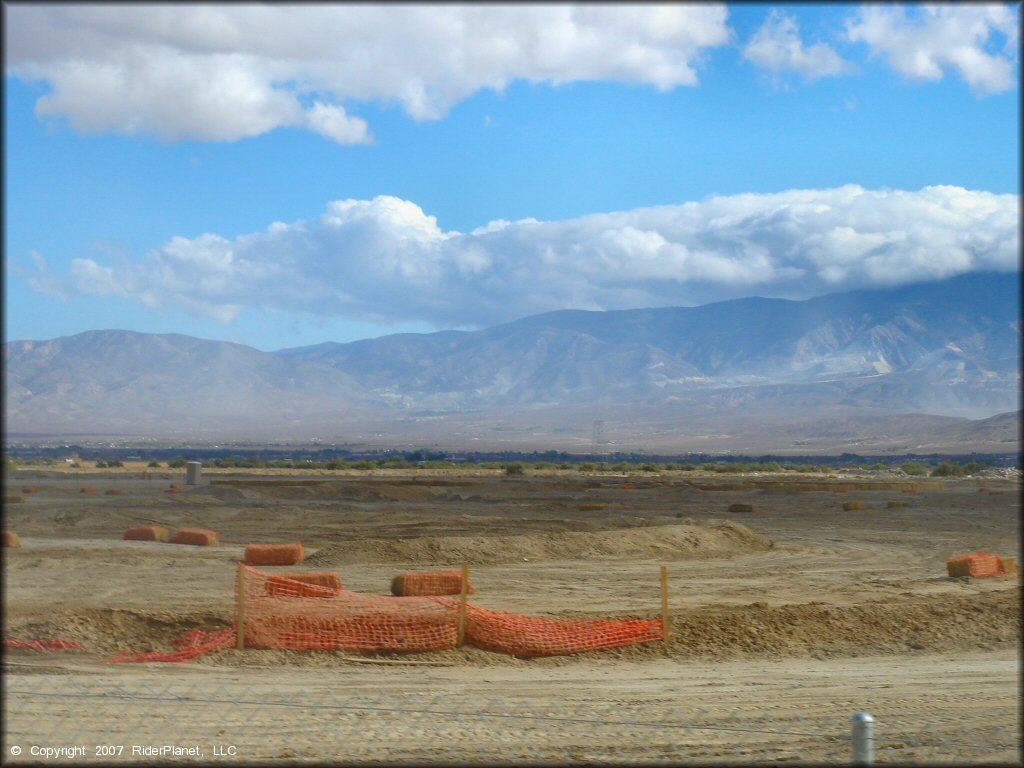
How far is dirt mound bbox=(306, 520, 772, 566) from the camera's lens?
30.1 meters

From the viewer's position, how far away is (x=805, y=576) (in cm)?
2809

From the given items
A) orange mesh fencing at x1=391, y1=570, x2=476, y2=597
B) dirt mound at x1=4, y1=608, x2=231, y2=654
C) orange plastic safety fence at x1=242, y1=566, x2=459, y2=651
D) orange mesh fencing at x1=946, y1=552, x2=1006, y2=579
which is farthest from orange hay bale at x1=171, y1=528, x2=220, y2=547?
orange mesh fencing at x1=946, y1=552, x2=1006, y2=579

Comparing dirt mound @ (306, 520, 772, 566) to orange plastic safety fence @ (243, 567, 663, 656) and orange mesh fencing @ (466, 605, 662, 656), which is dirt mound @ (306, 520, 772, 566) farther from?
orange mesh fencing @ (466, 605, 662, 656)

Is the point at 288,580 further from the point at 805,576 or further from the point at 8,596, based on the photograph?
the point at 805,576

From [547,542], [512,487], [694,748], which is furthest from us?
[512,487]

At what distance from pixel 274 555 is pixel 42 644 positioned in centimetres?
1341

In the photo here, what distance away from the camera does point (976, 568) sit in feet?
87.0

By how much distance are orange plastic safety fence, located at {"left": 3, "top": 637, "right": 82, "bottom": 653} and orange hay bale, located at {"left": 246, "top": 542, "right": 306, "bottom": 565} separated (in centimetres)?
1303

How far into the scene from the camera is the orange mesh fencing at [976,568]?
86.9 ft

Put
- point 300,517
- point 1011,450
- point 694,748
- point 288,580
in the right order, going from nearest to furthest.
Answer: point 694,748, point 288,580, point 300,517, point 1011,450

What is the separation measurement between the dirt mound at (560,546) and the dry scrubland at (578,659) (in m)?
0.09

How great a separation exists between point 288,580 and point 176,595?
5.63m

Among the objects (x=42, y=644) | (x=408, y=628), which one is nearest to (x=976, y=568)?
(x=408, y=628)

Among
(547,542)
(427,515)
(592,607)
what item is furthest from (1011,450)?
(592,607)
